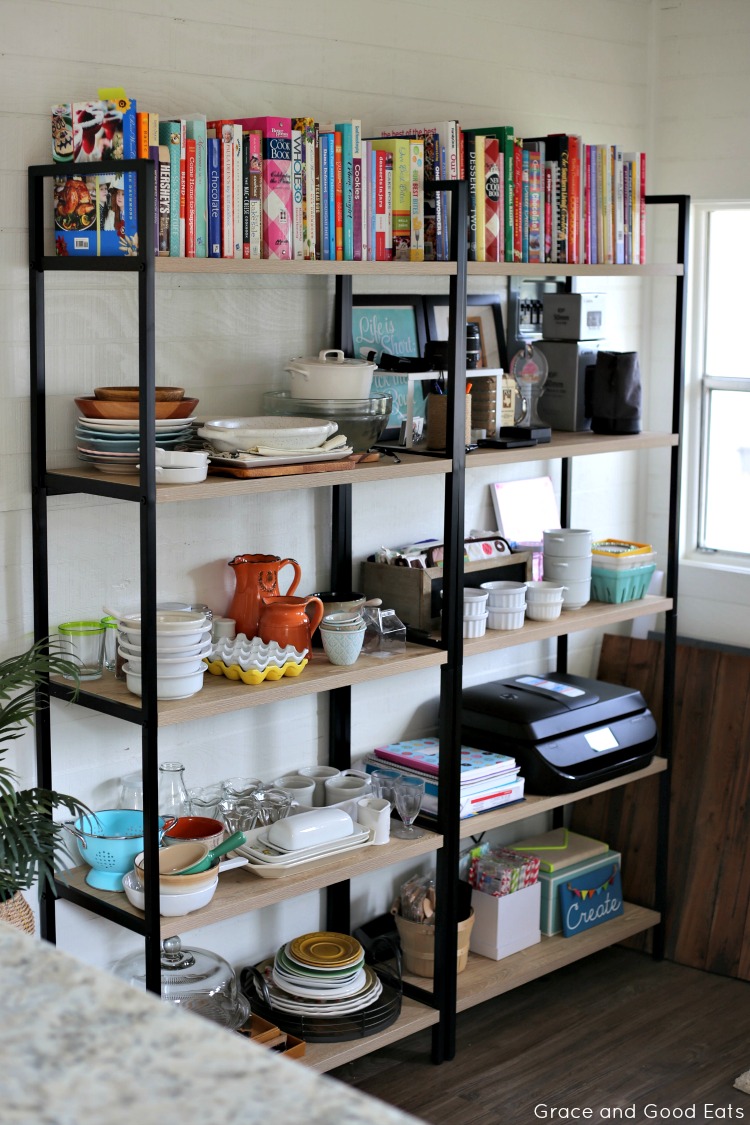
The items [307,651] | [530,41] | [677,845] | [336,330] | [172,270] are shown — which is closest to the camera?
[172,270]

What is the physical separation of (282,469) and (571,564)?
3.87ft

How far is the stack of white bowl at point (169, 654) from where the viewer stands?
2365mm

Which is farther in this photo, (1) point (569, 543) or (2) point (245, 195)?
(1) point (569, 543)

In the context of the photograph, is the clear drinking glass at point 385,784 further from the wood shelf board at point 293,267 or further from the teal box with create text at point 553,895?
the wood shelf board at point 293,267

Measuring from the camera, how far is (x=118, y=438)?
2334 mm

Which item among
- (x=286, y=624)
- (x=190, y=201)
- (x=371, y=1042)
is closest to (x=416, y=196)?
(x=190, y=201)

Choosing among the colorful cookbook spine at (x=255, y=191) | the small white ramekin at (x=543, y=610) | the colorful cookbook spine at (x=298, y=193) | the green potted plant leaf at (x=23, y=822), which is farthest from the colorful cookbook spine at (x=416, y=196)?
the green potted plant leaf at (x=23, y=822)

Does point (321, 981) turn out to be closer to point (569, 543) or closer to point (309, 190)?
point (569, 543)

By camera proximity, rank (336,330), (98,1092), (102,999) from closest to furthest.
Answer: (98,1092)
(102,999)
(336,330)

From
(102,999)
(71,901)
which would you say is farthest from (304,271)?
(102,999)

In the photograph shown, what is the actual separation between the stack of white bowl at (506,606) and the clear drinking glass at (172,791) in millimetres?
895

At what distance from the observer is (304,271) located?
2455mm

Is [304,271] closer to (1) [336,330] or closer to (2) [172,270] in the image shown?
(2) [172,270]

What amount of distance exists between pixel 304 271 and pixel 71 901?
1.30m
